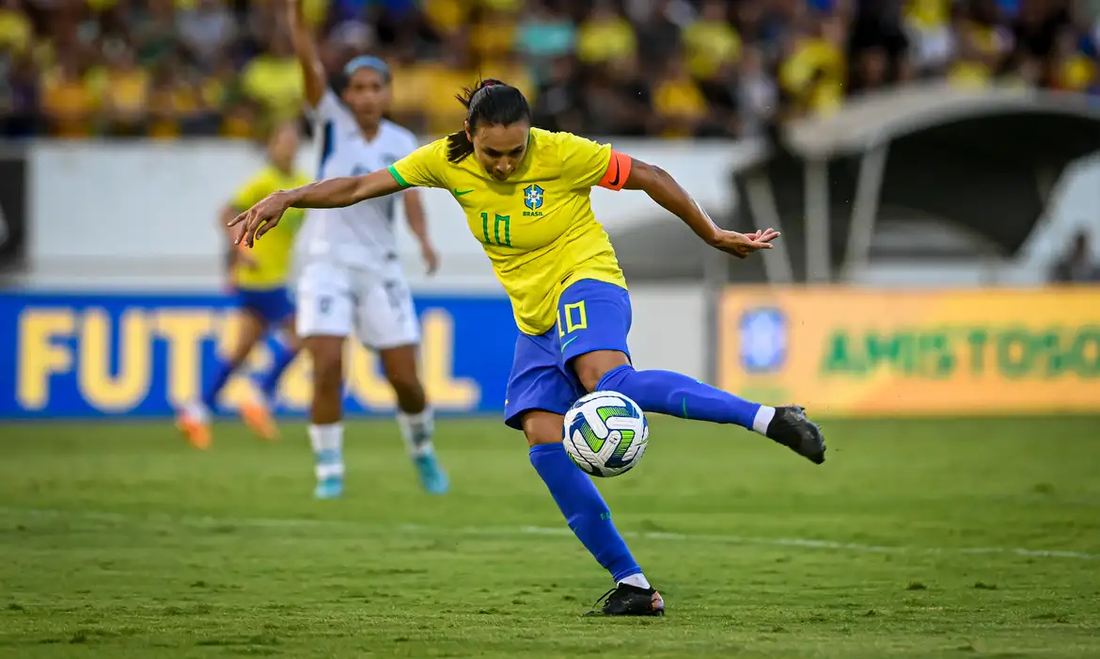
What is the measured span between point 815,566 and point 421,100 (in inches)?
570

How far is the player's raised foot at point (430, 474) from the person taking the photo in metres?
11.2

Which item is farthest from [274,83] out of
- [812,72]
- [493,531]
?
[493,531]

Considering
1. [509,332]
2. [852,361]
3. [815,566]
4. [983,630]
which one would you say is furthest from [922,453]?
[983,630]

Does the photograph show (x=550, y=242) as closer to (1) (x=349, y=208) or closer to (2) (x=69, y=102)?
(1) (x=349, y=208)

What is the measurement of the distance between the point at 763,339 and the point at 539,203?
42.2 feet

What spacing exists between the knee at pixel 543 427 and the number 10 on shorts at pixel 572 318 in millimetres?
335

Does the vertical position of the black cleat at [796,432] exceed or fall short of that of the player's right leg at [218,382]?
it exceeds it

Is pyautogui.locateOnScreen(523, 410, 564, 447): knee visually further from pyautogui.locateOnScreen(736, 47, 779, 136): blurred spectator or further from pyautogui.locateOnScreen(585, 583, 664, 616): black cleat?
pyautogui.locateOnScreen(736, 47, 779, 136): blurred spectator

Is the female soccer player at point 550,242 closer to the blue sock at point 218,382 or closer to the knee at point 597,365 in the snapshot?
the knee at point 597,365

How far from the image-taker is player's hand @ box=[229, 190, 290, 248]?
642 cm

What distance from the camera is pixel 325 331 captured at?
415 inches

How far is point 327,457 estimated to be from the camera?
1083 centimetres

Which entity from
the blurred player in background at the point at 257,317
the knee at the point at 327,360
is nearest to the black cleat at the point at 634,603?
the knee at the point at 327,360

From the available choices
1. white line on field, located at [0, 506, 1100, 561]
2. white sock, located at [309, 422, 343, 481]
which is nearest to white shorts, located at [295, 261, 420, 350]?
white sock, located at [309, 422, 343, 481]
